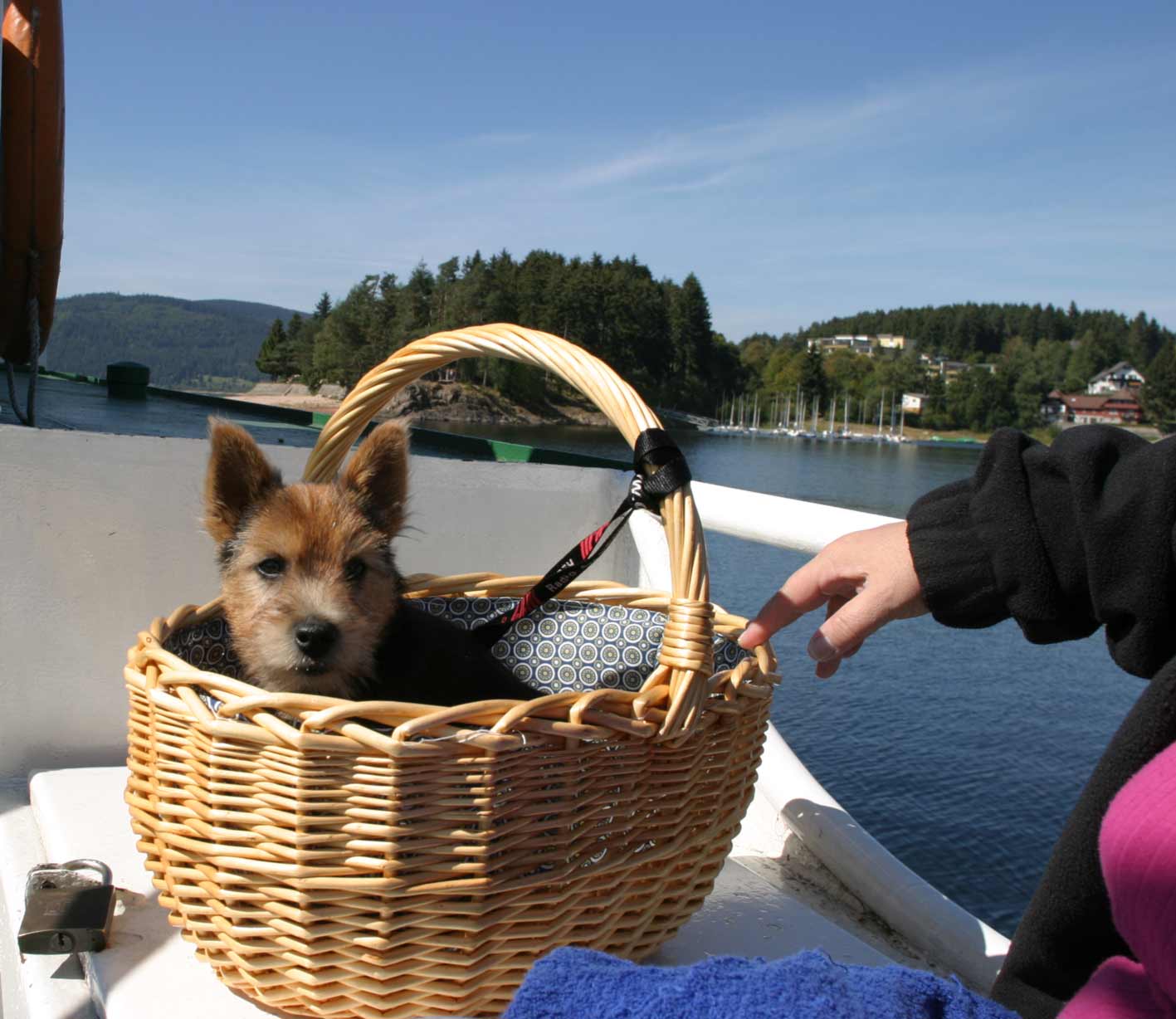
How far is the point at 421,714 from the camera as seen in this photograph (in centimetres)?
167

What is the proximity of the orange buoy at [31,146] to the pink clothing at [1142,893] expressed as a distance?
13.4 ft

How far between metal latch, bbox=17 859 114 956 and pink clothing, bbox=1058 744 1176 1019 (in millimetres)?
1883

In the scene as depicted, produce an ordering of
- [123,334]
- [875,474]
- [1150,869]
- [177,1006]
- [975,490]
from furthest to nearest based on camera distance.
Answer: [123,334]
[875,474]
[177,1006]
[975,490]
[1150,869]

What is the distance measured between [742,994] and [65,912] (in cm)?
165

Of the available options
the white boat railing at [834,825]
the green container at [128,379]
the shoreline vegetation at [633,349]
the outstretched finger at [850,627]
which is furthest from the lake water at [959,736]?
the shoreline vegetation at [633,349]

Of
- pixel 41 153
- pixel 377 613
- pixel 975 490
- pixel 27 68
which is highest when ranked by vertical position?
pixel 27 68

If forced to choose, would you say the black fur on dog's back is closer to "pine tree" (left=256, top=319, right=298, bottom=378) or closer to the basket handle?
the basket handle

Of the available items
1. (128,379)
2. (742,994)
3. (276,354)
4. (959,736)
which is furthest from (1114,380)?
(742,994)

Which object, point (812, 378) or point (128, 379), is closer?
point (128, 379)

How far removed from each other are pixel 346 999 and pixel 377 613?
0.98m

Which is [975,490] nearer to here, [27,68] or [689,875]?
[689,875]

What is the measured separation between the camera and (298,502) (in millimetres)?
2545

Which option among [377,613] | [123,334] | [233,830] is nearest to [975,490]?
[233,830]

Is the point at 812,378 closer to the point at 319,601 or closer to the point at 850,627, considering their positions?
the point at 319,601
